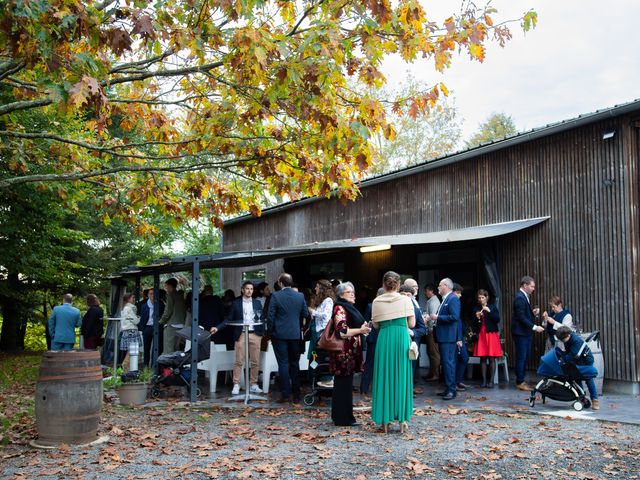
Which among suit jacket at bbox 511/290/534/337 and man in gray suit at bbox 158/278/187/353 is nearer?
suit jacket at bbox 511/290/534/337

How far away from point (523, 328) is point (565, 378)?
2.11 metres

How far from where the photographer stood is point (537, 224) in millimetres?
12281

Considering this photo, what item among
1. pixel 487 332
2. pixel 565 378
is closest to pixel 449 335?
pixel 487 332

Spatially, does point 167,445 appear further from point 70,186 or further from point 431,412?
point 70,186

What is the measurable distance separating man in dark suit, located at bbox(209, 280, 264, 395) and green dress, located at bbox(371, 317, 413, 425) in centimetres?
357

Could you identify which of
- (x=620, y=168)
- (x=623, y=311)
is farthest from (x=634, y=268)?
(x=620, y=168)

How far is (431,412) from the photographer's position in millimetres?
9117

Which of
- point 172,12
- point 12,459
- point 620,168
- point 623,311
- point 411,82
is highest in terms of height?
point 411,82

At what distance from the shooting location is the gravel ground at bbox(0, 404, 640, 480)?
240 inches

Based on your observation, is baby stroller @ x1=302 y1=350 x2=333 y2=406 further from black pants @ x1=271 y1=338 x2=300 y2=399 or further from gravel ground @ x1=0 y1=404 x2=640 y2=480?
gravel ground @ x1=0 y1=404 x2=640 y2=480

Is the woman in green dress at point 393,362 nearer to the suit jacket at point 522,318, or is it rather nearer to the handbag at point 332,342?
the handbag at point 332,342

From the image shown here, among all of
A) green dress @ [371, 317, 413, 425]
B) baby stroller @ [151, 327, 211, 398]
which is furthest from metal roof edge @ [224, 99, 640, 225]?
baby stroller @ [151, 327, 211, 398]

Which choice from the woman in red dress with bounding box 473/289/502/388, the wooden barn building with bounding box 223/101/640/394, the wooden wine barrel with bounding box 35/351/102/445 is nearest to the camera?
the wooden wine barrel with bounding box 35/351/102/445

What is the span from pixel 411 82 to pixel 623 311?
97.4ft
